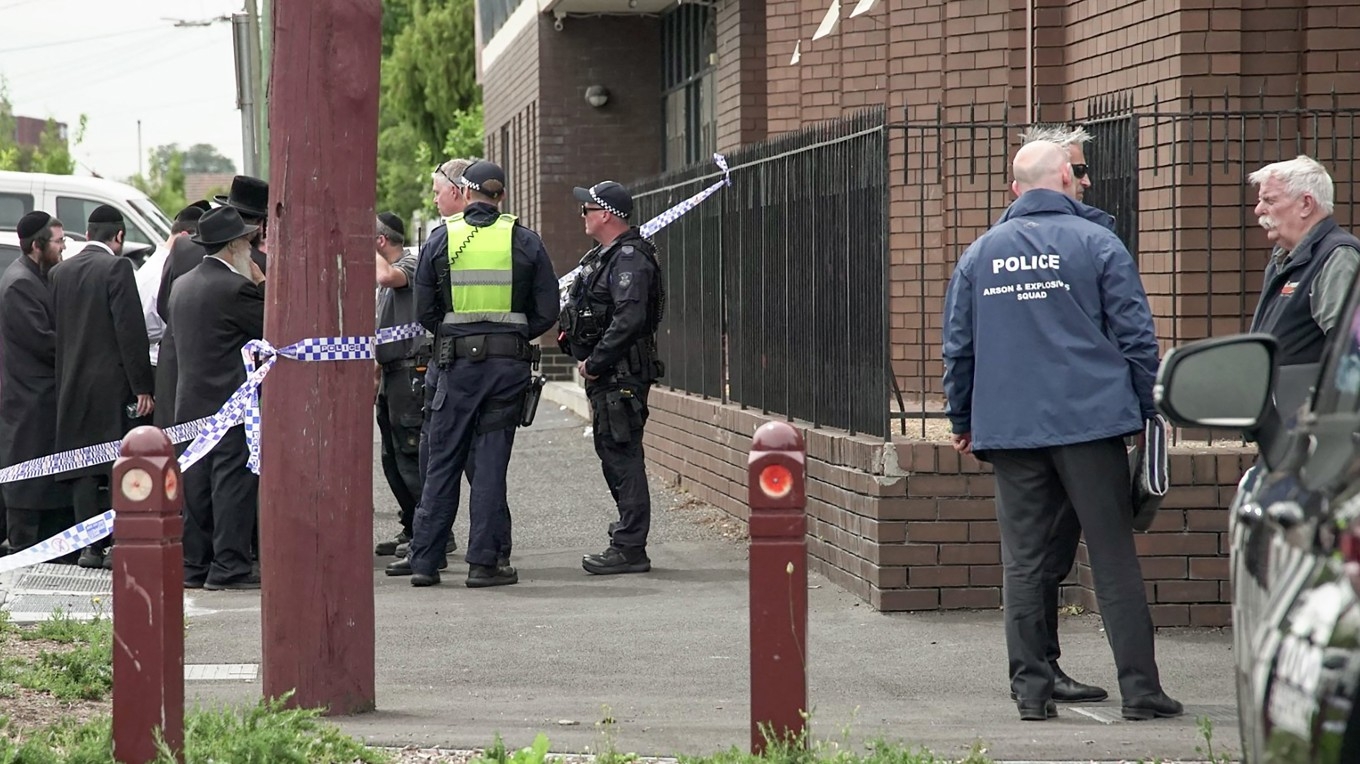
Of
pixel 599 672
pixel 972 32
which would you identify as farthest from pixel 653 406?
pixel 599 672

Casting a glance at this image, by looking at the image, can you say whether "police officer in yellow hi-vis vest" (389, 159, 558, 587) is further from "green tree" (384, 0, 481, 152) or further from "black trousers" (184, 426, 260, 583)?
"green tree" (384, 0, 481, 152)

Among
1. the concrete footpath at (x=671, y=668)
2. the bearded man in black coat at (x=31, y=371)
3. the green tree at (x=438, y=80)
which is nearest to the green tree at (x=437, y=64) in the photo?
the green tree at (x=438, y=80)

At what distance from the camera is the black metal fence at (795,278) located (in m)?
8.17

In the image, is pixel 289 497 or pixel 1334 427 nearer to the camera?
pixel 1334 427

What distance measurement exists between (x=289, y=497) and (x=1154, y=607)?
3.69m

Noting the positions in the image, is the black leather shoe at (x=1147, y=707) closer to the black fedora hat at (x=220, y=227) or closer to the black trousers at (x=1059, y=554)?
the black trousers at (x=1059, y=554)

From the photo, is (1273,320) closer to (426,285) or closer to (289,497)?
(289,497)

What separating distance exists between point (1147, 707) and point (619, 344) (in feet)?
13.0

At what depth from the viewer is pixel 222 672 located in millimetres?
6992

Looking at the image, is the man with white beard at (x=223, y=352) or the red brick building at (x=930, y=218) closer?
the red brick building at (x=930, y=218)

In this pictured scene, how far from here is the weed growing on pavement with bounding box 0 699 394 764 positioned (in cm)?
504

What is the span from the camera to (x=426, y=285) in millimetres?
8914

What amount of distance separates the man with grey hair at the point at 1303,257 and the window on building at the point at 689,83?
1069cm

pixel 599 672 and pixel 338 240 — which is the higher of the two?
pixel 338 240
